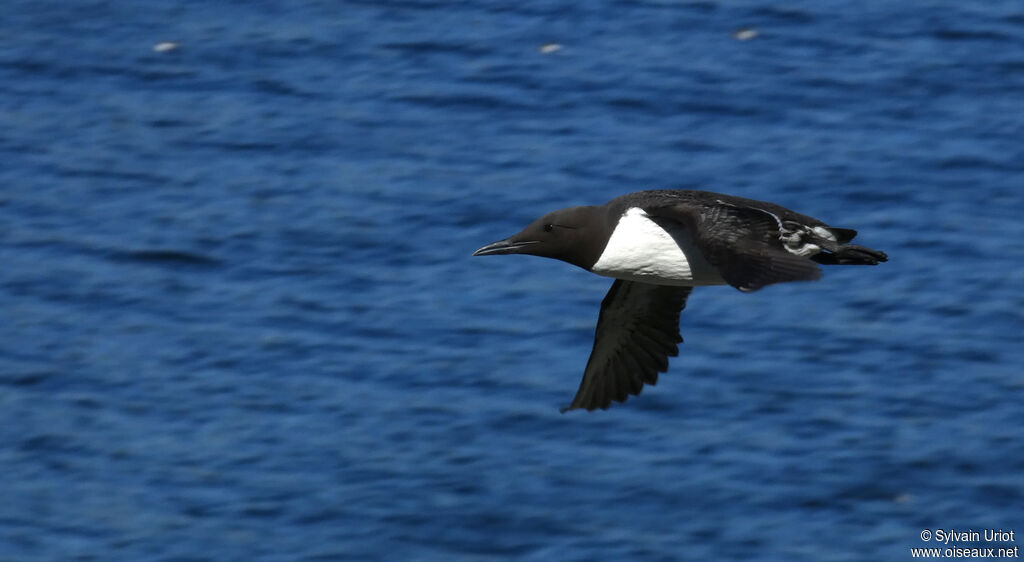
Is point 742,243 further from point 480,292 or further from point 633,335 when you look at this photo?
point 480,292

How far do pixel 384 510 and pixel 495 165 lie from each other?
19.3 feet

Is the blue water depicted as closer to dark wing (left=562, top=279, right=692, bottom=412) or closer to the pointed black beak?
dark wing (left=562, top=279, right=692, bottom=412)

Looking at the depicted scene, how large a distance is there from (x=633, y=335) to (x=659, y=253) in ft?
5.29

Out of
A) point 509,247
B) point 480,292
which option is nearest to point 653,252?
point 509,247

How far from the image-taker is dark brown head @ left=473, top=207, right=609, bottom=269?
12164mm

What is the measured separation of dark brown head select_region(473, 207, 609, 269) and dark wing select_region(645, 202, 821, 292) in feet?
1.45

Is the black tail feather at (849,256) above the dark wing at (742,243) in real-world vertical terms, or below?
below

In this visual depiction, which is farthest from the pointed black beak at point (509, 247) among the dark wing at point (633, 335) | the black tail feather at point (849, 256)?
the black tail feather at point (849, 256)

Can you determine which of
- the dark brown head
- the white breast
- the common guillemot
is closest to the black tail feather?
the common guillemot

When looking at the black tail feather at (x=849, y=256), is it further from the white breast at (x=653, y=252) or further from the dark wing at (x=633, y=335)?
the dark wing at (x=633, y=335)

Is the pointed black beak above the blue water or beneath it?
above

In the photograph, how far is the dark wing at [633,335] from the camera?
13.4 metres

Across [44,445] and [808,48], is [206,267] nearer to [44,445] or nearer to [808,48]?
[44,445]

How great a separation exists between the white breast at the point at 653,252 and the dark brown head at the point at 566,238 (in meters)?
0.12
